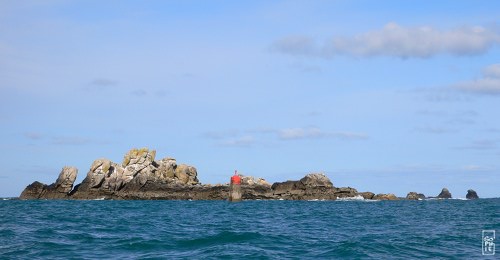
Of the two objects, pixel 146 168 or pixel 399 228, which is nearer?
pixel 399 228

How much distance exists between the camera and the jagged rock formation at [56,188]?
132 m

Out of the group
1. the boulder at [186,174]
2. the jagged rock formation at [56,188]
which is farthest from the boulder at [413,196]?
the jagged rock formation at [56,188]

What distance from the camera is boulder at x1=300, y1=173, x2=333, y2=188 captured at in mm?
135750

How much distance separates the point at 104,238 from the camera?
95.8ft

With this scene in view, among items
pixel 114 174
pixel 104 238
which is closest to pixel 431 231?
pixel 104 238

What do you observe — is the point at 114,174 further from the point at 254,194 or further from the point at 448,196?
the point at 448,196

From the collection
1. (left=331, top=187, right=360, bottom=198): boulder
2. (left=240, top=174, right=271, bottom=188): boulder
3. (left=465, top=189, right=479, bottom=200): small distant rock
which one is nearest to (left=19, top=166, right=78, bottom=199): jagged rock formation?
(left=240, top=174, right=271, bottom=188): boulder

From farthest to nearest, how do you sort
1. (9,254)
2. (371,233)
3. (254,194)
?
1. (254,194)
2. (371,233)
3. (9,254)

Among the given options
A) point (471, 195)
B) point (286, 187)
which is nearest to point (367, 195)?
point (286, 187)

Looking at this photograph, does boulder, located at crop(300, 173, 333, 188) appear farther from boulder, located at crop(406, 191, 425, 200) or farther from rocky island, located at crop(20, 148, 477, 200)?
boulder, located at crop(406, 191, 425, 200)

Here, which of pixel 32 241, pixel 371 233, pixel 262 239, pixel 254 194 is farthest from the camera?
pixel 254 194

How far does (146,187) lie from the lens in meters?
132

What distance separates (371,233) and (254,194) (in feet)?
327

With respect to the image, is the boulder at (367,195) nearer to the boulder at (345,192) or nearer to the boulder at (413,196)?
the boulder at (345,192)
